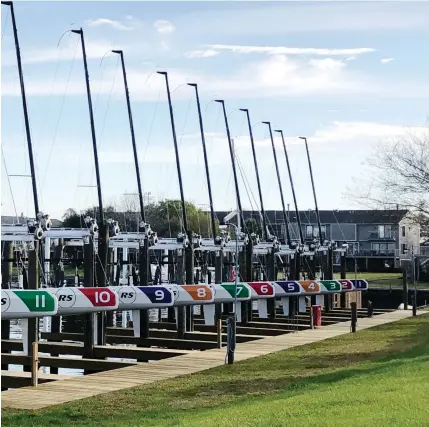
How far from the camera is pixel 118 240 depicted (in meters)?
35.2

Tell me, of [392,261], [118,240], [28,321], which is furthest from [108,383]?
[392,261]

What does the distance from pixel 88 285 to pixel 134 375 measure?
7408 millimetres

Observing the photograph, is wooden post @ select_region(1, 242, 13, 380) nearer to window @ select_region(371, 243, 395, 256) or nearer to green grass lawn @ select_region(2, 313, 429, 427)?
green grass lawn @ select_region(2, 313, 429, 427)

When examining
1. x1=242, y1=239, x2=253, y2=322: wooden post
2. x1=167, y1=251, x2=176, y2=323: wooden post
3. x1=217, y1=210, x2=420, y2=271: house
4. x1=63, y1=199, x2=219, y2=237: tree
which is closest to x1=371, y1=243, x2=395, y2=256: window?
x1=217, y1=210, x2=420, y2=271: house

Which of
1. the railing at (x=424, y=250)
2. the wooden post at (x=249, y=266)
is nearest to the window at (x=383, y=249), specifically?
the railing at (x=424, y=250)

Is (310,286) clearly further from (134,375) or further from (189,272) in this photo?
(134,375)

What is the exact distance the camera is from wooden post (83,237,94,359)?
26.7 m

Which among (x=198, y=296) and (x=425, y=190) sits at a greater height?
(x=425, y=190)

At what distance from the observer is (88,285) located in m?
27.1

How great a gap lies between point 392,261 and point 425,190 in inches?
2581

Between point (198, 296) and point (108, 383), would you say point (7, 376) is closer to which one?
point (108, 383)

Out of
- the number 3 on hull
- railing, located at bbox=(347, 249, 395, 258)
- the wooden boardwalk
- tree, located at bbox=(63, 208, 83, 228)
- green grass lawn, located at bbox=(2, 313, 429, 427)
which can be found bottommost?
the wooden boardwalk

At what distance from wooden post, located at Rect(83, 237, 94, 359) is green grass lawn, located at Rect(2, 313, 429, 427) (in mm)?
5930

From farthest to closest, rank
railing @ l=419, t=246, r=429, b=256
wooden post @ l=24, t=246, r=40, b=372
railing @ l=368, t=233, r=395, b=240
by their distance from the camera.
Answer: railing @ l=368, t=233, r=395, b=240
railing @ l=419, t=246, r=429, b=256
wooden post @ l=24, t=246, r=40, b=372
